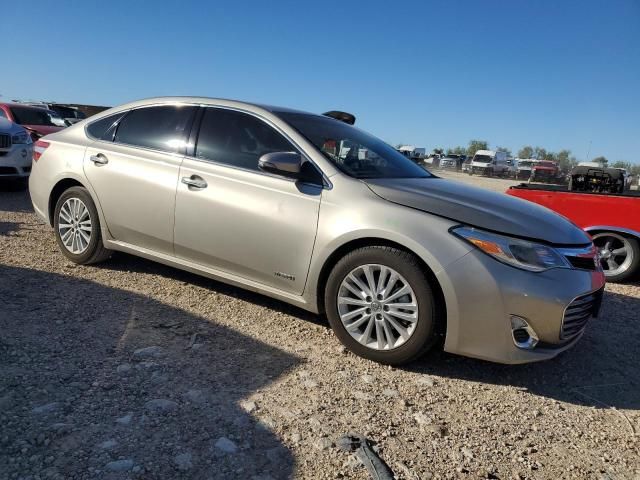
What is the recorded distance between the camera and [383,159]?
161 inches

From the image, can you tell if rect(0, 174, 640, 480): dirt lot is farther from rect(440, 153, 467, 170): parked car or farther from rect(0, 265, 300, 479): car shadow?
rect(440, 153, 467, 170): parked car

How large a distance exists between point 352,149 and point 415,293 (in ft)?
4.80

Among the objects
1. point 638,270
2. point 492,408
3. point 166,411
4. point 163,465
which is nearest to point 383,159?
point 492,408

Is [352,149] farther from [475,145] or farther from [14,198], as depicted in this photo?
[475,145]

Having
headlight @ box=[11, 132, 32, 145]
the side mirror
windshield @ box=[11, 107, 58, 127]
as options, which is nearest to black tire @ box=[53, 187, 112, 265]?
→ the side mirror

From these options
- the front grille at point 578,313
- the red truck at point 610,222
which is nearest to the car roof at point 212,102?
the front grille at point 578,313

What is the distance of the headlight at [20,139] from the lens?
27.2 feet

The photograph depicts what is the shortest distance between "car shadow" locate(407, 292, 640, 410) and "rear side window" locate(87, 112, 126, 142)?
340cm

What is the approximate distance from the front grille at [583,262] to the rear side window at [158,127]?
301 centimetres

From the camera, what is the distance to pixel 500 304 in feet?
9.23

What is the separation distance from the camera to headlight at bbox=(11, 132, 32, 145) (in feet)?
27.2

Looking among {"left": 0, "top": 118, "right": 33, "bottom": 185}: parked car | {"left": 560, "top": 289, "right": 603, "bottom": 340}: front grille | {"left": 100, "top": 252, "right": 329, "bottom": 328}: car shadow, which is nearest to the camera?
{"left": 560, "top": 289, "right": 603, "bottom": 340}: front grille

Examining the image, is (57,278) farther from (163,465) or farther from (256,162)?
(163,465)

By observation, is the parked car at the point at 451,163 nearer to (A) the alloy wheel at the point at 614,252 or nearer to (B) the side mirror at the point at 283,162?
(A) the alloy wheel at the point at 614,252
